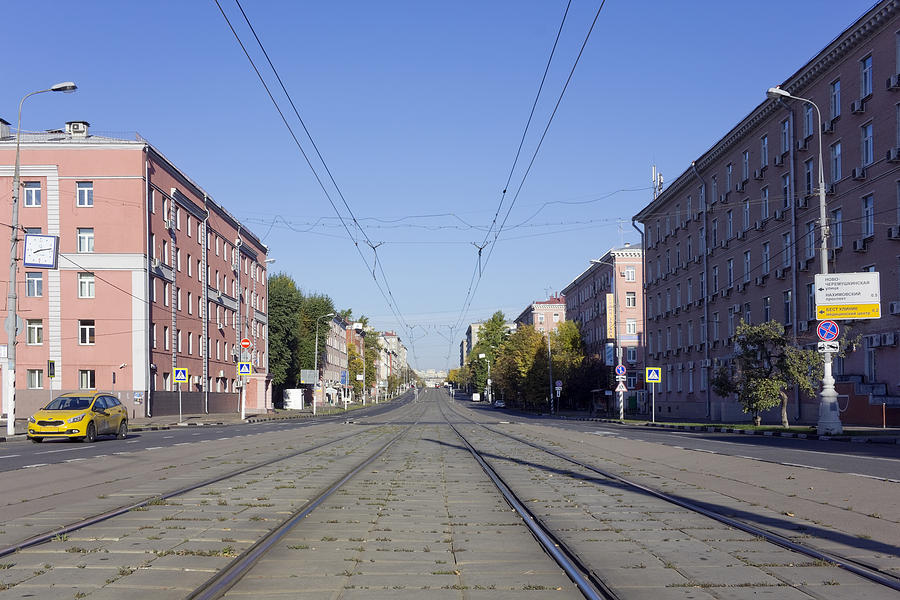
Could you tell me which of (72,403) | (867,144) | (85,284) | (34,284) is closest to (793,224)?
(867,144)

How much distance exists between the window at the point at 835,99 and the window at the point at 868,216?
15.1ft

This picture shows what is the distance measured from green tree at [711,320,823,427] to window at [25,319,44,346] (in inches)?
1539

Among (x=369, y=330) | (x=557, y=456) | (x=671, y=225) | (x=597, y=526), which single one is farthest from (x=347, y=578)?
(x=369, y=330)

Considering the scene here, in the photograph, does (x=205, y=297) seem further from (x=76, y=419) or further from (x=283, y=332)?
(x=76, y=419)

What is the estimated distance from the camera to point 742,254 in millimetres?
48812

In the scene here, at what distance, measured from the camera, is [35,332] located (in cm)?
4928

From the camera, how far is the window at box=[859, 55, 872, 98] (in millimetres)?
34222

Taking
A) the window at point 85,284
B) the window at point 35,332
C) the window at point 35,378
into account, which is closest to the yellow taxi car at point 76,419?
the window at point 85,284

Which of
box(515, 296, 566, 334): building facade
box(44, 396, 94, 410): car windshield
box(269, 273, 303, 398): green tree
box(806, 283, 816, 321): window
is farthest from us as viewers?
box(515, 296, 566, 334): building facade

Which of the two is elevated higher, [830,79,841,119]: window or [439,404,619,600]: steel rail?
[830,79,841,119]: window

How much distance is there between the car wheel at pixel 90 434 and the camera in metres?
25.8

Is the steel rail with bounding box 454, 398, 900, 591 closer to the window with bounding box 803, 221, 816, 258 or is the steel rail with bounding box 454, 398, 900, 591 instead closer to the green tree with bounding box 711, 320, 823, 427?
the green tree with bounding box 711, 320, 823, 427

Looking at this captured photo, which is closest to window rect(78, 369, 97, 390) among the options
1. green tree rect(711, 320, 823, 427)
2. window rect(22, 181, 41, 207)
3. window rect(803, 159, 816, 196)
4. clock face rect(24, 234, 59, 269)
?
window rect(22, 181, 41, 207)

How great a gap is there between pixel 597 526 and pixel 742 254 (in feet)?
141
